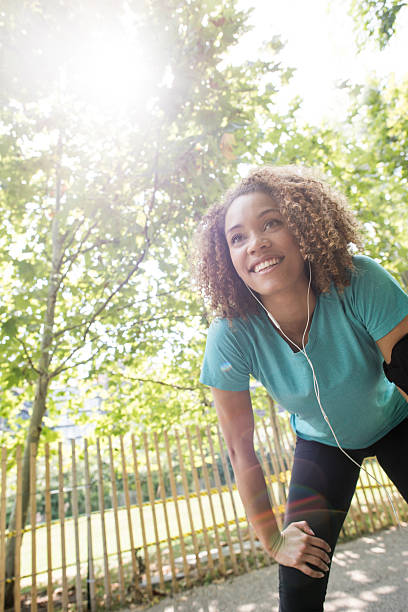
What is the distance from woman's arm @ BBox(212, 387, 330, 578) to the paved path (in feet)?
7.29

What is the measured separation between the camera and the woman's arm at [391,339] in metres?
1.38

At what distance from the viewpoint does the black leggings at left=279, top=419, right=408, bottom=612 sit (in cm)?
146

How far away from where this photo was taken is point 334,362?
1613 mm

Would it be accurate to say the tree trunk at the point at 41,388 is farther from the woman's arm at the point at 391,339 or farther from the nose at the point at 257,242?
the woman's arm at the point at 391,339

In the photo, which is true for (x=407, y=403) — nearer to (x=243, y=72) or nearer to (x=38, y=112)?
(x=243, y=72)

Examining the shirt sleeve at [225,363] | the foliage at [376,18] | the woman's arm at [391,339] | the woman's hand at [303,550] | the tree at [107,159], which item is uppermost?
the foliage at [376,18]

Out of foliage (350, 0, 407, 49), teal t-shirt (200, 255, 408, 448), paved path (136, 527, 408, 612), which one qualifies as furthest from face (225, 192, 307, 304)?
foliage (350, 0, 407, 49)

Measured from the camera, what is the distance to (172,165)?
4074mm

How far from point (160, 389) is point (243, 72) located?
17.9ft

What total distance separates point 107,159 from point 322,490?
14.5 ft

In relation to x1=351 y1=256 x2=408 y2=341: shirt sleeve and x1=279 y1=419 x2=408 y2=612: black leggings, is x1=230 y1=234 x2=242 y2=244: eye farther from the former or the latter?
x1=279 y1=419 x2=408 y2=612: black leggings

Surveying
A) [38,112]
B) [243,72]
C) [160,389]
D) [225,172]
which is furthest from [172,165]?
[160,389]

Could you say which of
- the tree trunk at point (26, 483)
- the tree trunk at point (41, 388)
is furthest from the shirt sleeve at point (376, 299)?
the tree trunk at point (26, 483)

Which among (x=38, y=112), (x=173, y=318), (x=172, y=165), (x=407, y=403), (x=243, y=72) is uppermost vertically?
(x=38, y=112)
